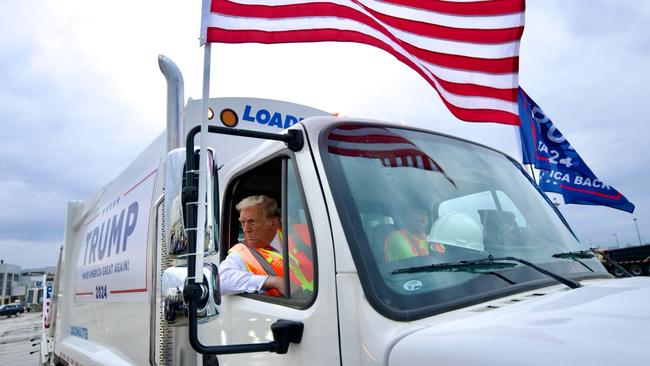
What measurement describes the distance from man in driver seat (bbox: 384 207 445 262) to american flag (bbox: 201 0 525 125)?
119 centimetres

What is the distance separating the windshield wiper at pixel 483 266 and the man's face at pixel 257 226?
1034mm

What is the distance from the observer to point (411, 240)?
176cm

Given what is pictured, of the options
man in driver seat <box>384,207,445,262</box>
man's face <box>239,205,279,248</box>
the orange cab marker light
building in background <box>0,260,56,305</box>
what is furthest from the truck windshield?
building in background <box>0,260,56,305</box>

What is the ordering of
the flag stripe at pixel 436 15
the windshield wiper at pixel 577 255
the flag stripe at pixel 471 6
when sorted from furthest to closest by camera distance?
1. the flag stripe at pixel 471 6
2. the flag stripe at pixel 436 15
3. the windshield wiper at pixel 577 255

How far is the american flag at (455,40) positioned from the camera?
269 centimetres

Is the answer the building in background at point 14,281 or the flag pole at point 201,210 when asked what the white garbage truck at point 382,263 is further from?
the building in background at point 14,281

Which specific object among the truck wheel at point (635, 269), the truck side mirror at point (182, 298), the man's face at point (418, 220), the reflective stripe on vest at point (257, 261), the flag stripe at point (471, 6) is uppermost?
the flag stripe at point (471, 6)

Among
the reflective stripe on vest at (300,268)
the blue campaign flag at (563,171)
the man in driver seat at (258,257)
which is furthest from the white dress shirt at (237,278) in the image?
the blue campaign flag at (563,171)

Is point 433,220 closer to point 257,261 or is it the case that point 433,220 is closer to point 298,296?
point 298,296

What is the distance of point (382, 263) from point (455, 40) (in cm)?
181

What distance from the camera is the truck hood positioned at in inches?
41.6

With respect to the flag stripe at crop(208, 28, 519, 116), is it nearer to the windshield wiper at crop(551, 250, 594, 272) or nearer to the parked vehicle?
the windshield wiper at crop(551, 250, 594, 272)

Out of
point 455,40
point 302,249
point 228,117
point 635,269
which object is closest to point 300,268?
point 302,249

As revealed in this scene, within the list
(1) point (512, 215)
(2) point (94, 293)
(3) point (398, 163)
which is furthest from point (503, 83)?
(2) point (94, 293)
